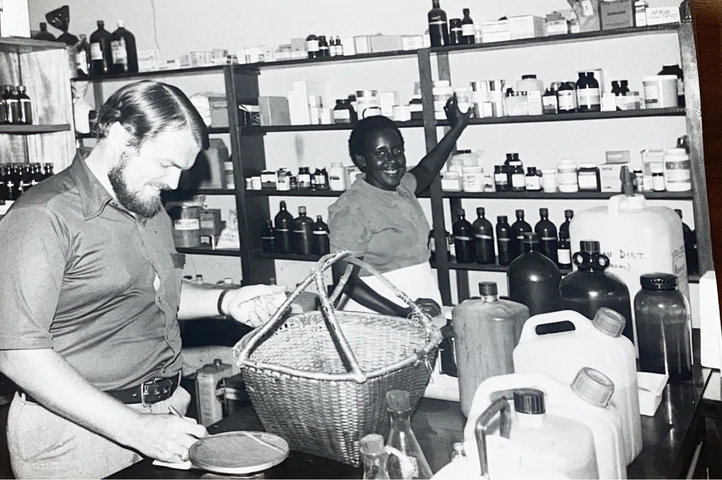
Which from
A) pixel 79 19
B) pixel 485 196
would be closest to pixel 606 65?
pixel 485 196

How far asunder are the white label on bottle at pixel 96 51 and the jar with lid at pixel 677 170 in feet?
11.2

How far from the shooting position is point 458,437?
1512mm

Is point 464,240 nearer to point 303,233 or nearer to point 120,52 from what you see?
point 303,233

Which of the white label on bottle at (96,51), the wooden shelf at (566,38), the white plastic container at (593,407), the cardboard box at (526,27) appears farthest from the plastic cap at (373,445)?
the white label on bottle at (96,51)

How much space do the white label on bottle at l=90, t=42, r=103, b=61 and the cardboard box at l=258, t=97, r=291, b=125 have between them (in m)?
1.28

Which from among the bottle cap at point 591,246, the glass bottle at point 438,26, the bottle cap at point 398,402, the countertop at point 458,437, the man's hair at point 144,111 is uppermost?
the glass bottle at point 438,26

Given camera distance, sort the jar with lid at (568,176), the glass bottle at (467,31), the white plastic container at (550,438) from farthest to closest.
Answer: the glass bottle at (467,31), the jar with lid at (568,176), the white plastic container at (550,438)

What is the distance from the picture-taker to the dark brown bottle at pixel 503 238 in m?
3.69

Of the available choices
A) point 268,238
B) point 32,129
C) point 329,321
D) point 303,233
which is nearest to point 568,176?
point 303,233

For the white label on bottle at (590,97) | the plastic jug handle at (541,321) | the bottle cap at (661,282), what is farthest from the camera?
the white label on bottle at (590,97)

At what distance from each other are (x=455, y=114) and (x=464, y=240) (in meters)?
0.64

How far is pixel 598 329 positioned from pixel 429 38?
2583 millimetres

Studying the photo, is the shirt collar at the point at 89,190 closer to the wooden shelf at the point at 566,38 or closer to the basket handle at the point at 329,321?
the basket handle at the point at 329,321

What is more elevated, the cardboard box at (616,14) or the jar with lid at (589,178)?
the cardboard box at (616,14)
